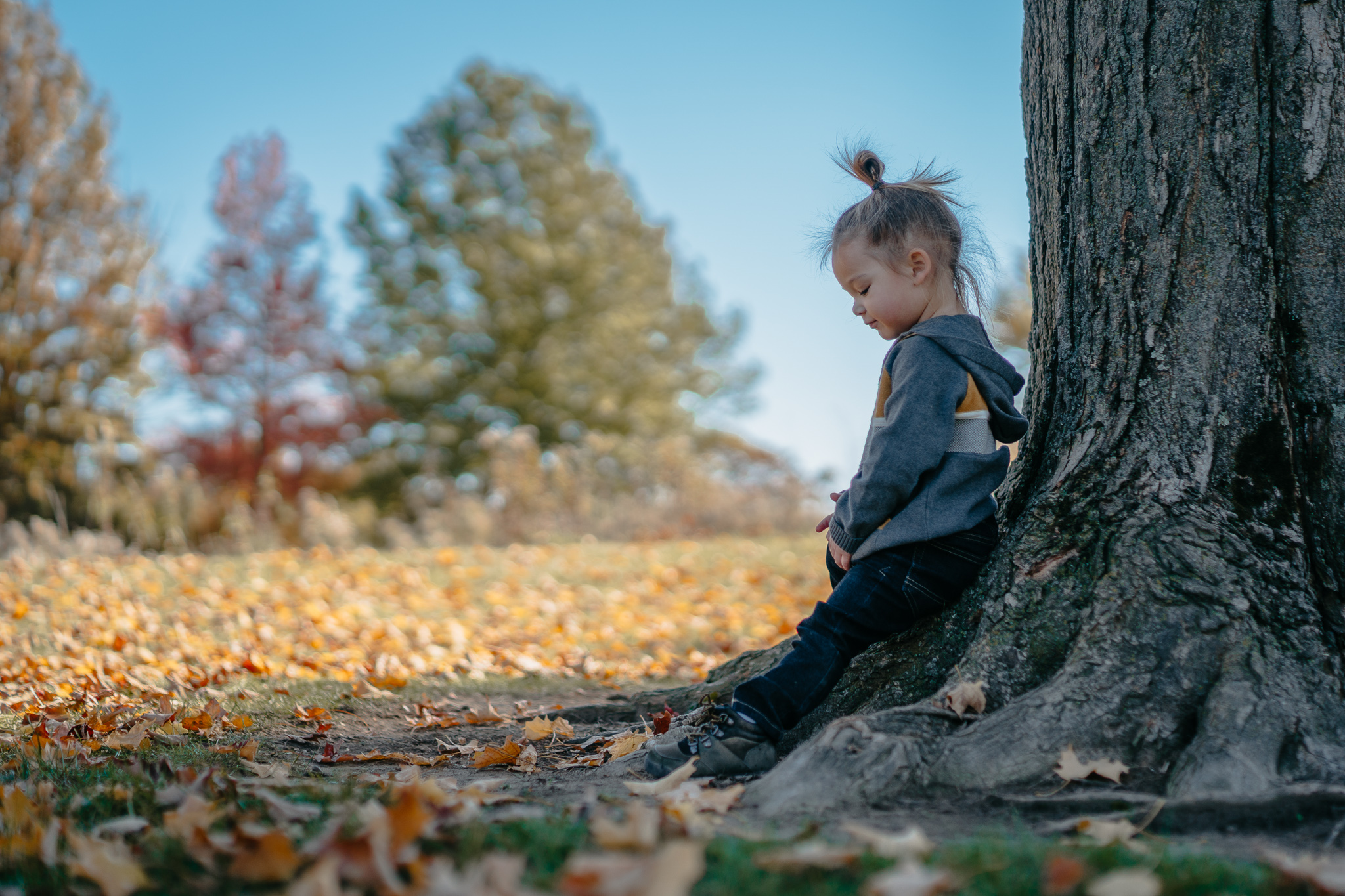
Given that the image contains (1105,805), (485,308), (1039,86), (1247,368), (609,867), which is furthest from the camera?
(485,308)

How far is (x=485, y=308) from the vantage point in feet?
65.4

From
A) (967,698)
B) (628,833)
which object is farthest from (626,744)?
(628,833)

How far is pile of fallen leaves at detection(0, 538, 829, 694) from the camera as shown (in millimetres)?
4555

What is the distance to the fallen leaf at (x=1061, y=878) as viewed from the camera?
4.96 ft

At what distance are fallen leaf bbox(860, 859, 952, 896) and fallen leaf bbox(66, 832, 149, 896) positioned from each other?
1.31m

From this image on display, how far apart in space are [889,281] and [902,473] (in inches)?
24.4

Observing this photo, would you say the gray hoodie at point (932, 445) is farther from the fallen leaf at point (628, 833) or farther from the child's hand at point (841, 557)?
the fallen leaf at point (628, 833)

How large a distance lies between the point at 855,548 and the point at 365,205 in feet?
64.6

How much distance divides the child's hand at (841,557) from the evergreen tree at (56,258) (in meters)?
13.6

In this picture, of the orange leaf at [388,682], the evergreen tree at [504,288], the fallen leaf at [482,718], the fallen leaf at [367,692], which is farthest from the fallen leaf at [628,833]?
the evergreen tree at [504,288]

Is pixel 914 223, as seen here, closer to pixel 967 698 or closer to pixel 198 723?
pixel 967 698

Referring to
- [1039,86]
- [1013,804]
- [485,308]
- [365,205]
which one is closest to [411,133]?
[365,205]

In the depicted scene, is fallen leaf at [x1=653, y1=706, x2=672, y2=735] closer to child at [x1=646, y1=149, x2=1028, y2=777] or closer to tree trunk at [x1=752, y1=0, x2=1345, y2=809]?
child at [x1=646, y1=149, x2=1028, y2=777]

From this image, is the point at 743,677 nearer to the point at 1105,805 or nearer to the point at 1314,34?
the point at 1105,805
